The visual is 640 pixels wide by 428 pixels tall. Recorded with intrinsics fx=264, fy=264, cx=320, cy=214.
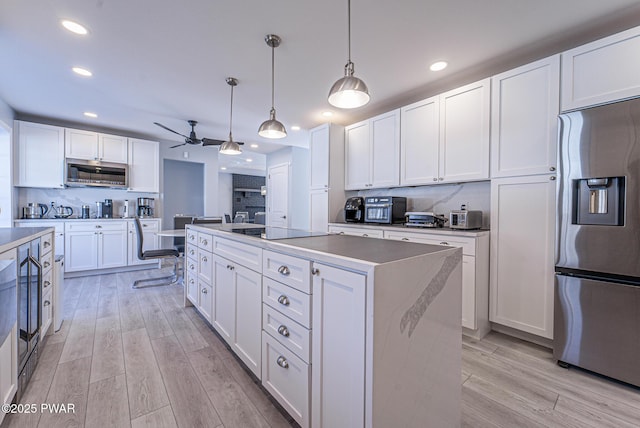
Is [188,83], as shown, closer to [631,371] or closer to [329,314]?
[329,314]

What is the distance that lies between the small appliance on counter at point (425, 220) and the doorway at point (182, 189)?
4.94 m

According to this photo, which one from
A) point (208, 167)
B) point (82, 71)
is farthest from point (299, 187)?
point (82, 71)

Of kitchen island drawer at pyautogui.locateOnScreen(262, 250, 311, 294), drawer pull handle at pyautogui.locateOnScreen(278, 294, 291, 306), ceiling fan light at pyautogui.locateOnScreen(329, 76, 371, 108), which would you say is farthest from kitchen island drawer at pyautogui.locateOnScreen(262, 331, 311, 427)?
ceiling fan light at pyautogui.locateOnScreen(329, 76, 371, 108)

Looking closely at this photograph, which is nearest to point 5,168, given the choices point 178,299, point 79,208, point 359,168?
point 79,208

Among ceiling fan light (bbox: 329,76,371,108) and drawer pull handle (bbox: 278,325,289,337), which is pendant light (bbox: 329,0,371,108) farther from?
drawer pull handle (bbox: 278,325,289,337)

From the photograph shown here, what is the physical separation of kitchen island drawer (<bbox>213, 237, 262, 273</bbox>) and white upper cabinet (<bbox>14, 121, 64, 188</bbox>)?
12.8ft

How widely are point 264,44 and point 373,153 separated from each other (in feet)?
6.13

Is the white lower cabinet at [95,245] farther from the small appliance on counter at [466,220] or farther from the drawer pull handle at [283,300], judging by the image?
the small appliance on counter at [466,220]

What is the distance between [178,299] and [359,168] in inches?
114

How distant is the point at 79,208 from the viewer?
4.57 m

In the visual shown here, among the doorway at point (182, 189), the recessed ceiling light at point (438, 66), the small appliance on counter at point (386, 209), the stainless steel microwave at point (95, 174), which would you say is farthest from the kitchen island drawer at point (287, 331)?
the doorway at point (182, 189)

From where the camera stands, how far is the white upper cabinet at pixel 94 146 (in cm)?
425

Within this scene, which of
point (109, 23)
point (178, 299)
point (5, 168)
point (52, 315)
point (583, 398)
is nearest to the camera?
point (583, 398)

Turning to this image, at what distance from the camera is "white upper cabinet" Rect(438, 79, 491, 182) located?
248 centimetres
